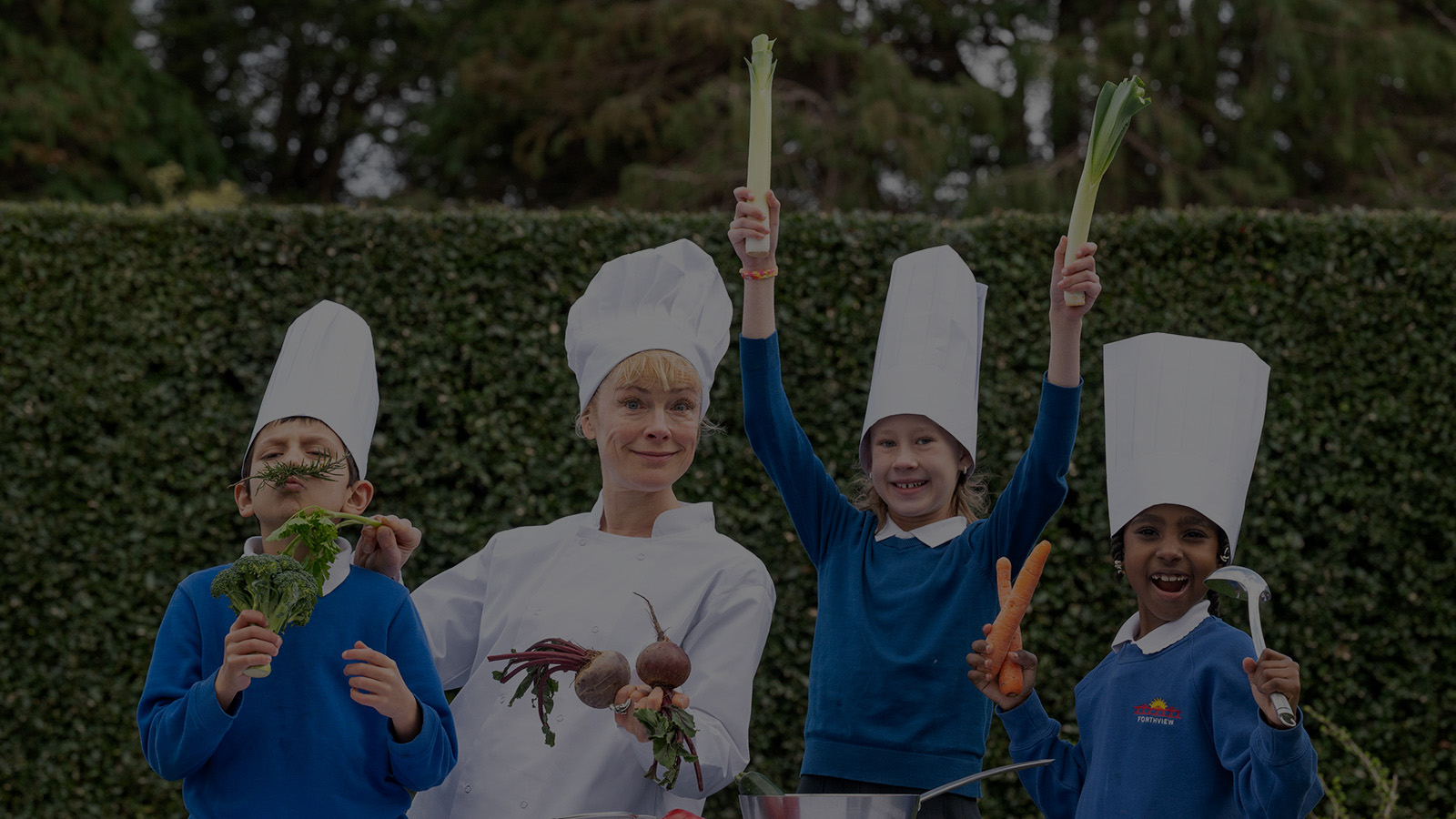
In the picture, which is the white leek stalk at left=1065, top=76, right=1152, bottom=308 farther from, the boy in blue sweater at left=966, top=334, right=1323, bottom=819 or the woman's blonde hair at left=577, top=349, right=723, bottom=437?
the woman's blonde hair at left=577, top=349, right=723, bottom=437

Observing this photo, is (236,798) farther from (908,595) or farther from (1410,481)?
(1410,481)

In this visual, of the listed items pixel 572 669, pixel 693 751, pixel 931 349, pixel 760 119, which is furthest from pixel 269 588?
pixel 931 349

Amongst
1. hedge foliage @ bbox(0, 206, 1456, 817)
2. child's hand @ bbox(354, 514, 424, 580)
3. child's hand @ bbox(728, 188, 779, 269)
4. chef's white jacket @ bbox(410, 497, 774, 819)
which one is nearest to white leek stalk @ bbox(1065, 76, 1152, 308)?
child's hand @ bbox(728, 188, 779, 269)

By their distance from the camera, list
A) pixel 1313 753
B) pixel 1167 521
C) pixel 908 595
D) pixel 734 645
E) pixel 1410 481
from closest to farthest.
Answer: pixel 1313 753 < pixel 734 645 < pixel 1167 521 < pixel 908 595 < pixel 1410 481

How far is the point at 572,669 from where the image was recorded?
215cm

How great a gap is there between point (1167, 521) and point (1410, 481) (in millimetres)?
2999

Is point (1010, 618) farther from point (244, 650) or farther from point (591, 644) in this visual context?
point (244, 650)

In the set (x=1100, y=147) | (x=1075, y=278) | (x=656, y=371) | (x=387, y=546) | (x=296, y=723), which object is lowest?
(x=296, y=723)

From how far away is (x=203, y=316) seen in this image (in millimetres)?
5254

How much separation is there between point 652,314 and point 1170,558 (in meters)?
1.21

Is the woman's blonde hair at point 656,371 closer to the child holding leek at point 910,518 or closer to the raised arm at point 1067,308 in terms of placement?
the child holding leek at point 910,518

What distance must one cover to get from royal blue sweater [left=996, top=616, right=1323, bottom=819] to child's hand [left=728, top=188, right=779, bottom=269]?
3.66 feet

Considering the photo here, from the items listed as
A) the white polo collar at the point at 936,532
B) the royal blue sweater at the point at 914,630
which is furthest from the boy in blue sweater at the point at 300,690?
the white polo collar at the point at 936,532

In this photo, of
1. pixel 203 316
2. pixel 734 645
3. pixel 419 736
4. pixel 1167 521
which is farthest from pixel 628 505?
pixel 203 316
